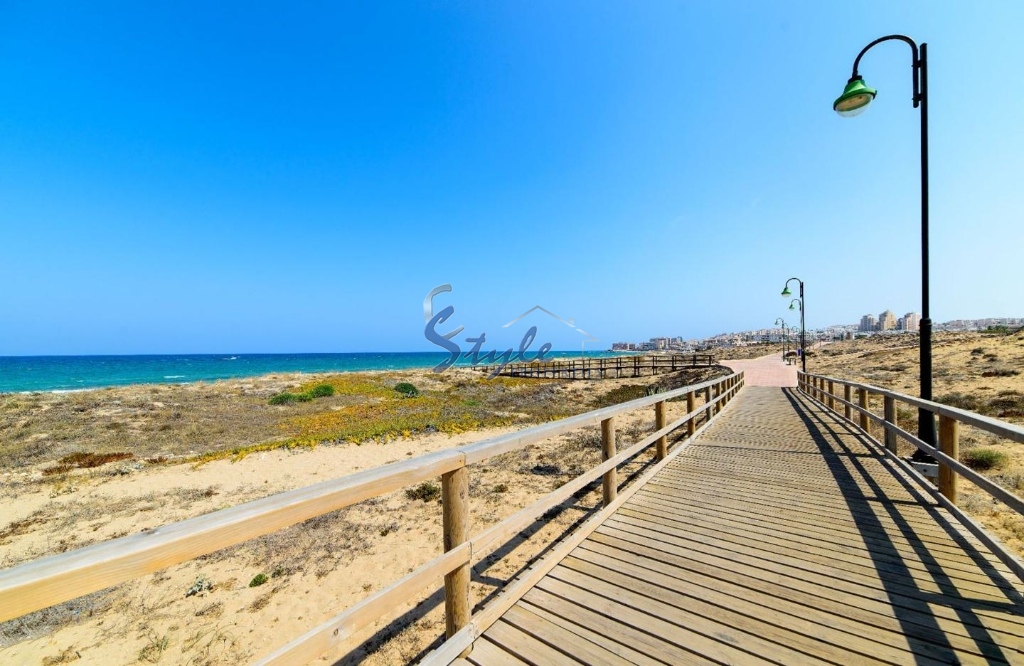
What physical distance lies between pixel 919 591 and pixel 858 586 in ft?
1.15

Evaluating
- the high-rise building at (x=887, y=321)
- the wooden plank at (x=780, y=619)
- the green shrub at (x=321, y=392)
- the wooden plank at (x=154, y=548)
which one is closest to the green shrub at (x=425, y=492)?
the wooden plank at (x=780, y=619)

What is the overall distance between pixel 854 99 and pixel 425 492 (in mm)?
9028

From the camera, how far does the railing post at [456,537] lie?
95.2 inches

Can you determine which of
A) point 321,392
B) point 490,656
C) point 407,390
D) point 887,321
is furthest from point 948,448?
point 887,321

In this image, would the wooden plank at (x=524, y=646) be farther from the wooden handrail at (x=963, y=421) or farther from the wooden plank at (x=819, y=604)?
the wooden handrail at (x=963, y=421)

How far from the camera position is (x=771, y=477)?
218 inches

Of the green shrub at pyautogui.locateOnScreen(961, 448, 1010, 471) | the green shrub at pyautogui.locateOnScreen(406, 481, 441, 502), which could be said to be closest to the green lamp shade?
the green shrub at pyautogui.locateOnScreen(961, 448, 1010, 471)

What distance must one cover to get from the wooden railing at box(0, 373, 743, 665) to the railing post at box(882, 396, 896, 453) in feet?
18.3

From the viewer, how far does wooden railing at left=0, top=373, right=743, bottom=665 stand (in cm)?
111

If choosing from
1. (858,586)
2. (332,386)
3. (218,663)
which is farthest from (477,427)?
(332,386)

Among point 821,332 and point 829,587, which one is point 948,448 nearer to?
point 829,587

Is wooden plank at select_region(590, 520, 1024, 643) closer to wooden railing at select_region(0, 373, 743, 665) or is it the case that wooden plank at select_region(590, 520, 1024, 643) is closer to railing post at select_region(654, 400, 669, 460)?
wooden railing at select_region(0, 373, 743, 665)

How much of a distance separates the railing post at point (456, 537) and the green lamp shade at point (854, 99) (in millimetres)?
7827

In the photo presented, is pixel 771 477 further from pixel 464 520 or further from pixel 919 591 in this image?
pixel 464 520
